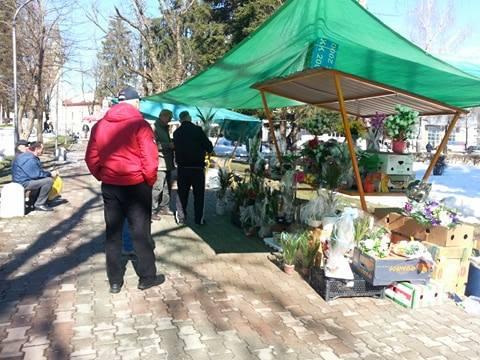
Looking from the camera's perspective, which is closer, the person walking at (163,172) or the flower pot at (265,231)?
the flower pot at (265,231)

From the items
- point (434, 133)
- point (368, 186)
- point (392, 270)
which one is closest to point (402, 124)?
point (368, 186)

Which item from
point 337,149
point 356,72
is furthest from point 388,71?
point 337,149

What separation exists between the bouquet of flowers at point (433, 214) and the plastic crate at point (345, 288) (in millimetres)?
906

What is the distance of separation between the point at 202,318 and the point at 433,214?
106 inches

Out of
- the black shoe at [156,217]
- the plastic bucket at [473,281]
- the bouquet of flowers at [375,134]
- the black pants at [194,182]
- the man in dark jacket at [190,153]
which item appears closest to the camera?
the plastic bucket at [473,281]

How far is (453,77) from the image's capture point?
14.9ft

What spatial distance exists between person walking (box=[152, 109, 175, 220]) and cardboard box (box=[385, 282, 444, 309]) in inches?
182

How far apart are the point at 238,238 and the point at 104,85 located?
49.3m

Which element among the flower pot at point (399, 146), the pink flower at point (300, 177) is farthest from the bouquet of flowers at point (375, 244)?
the pink flower at point (300, 177)

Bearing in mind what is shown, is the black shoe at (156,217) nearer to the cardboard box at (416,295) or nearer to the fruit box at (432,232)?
the fruit box at (432,232)

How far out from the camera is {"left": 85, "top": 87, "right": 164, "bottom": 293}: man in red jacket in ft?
13.2

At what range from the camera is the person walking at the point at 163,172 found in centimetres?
796

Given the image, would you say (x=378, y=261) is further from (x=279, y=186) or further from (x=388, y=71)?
(x=279, y=186)

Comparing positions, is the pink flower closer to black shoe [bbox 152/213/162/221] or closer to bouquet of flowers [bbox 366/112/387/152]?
bouquet of flowers [bbox 366/112/387/152]
